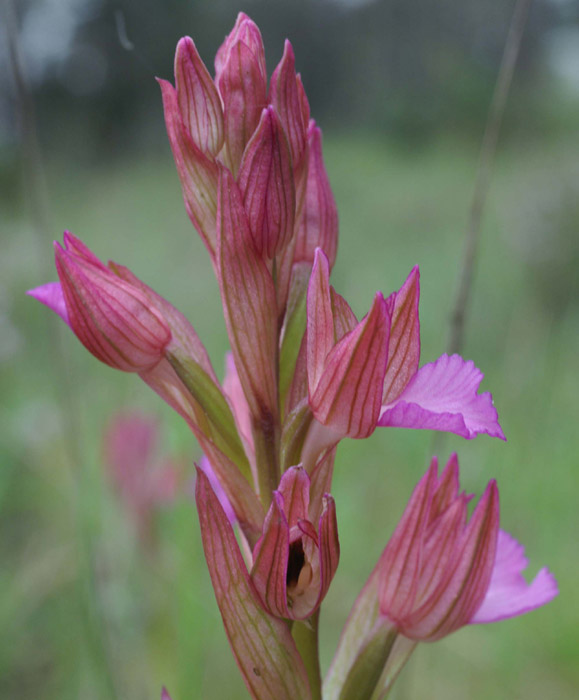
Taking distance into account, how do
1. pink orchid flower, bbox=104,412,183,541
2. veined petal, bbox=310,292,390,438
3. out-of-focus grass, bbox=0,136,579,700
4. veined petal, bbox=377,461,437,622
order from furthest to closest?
pink orchid flower, bbox=104,412,183,541 < out-of-focus grass, bbox=0,136,579,700 < veined petal, bbox=377,461,437,622 < veined petal, bbox=310,292,390,438

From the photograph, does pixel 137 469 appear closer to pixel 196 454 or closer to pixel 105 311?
pixel 196 454

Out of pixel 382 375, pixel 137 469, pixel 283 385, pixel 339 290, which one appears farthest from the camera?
pixel 339 290

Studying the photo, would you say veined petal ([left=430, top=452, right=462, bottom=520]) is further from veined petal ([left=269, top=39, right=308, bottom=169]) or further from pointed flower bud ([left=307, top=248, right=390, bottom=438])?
veined petal ([left=269, top=39, right=308, bottom=169])

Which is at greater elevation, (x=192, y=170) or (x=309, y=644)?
(x=192, y=170)

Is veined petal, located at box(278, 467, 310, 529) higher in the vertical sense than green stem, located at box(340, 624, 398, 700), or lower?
higher

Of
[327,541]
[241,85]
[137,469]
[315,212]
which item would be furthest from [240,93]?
[137,469]

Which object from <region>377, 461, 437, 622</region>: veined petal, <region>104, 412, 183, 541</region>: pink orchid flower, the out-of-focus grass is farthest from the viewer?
<region>104, 412, 183, 541</region>: pink orchid flower

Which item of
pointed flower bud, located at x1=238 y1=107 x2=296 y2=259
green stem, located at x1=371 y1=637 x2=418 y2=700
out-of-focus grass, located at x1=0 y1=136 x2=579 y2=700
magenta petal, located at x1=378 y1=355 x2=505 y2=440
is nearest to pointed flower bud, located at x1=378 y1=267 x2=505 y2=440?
magenta petal, located at x1=378 y1=355 x2=505 y2=440

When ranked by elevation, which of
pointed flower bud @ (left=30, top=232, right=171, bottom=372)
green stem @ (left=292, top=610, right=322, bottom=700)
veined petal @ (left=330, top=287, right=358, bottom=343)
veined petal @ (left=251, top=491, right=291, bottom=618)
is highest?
veined petal @ (left=330, top=287, right=358, bottom=343)
